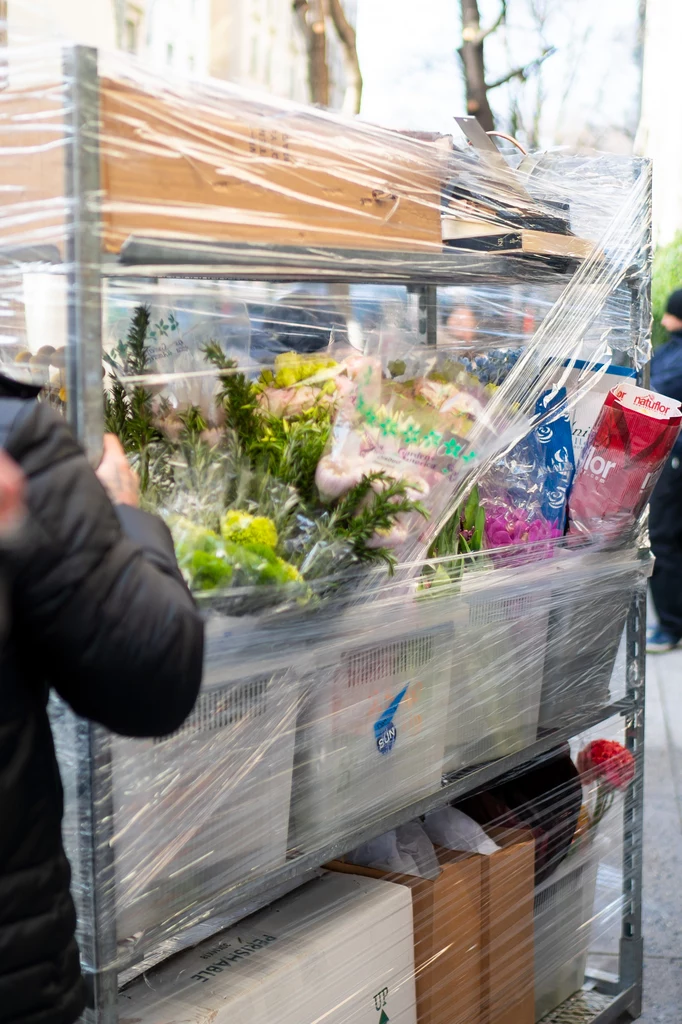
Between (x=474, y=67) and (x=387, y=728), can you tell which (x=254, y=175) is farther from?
(x=474, y=67)

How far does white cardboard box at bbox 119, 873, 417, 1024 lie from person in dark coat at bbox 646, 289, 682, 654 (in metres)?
3.29

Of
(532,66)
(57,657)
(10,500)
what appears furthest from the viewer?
(532,66)

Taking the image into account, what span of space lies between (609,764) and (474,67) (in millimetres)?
2960

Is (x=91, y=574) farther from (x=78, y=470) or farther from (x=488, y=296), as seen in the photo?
(x=488, y=296)

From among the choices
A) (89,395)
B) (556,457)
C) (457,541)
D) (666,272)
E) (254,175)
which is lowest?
(457,541)

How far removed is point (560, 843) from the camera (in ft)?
6.26

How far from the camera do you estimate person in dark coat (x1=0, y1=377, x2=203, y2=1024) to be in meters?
0.79

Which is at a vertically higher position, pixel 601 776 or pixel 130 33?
pixel 130 33

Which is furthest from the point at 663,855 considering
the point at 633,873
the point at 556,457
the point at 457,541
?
the point at 457,541

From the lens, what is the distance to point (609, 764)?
6.71ft

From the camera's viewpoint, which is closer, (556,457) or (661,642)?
(556,457)

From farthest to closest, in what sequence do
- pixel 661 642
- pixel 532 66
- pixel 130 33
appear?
pixel 532 66
pixel 661 642
pixel 130 33

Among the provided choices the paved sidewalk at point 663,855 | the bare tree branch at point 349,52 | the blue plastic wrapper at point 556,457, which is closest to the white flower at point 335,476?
Answer: the blue plastic wrapper at point 556,457

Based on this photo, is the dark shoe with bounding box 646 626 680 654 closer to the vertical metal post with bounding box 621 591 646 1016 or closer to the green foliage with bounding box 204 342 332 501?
the vertical metal post with bounding box 621 591 646 1016
